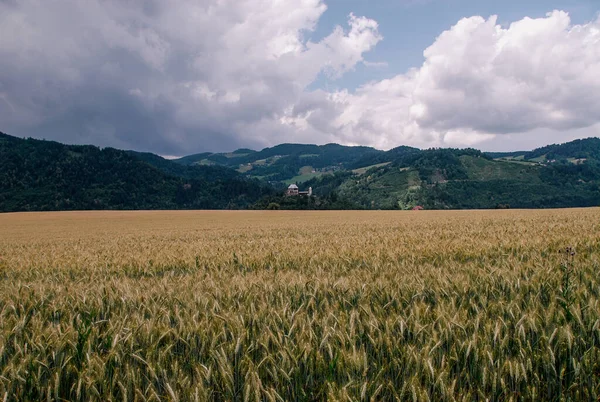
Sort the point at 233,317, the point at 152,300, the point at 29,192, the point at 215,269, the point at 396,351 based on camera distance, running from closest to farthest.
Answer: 1. the point at 396,351
2. the point at 233,317
3. the point at 152,300
4. the point at 215,269
5. the point at 29,192

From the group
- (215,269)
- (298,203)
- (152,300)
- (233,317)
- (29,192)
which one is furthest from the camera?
(29,192)

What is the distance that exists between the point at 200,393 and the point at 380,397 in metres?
1.03

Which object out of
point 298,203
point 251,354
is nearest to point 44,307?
point 251,354

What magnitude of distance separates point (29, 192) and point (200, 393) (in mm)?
233221

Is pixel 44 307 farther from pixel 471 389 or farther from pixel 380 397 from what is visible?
pixel 471 389

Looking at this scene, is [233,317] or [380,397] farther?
[233,317]

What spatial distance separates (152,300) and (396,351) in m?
2.62

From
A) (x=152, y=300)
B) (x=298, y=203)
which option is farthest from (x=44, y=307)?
(x=298, y=203)

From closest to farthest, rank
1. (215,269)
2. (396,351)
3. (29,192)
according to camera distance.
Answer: (396,351) → (215,269) → (29,192)

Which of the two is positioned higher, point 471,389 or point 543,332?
point 543,332

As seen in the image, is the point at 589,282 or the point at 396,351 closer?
the point at 396,351

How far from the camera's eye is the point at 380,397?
2098mm

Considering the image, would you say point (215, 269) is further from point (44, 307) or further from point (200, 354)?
point (200, 354)

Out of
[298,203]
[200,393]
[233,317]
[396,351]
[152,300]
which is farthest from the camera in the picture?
[298,203]
